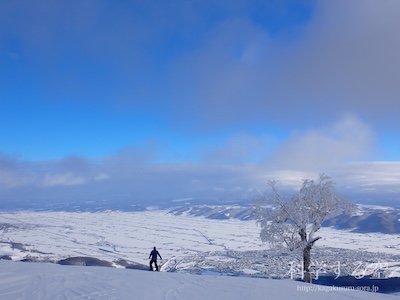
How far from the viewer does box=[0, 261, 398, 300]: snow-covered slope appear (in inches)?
356

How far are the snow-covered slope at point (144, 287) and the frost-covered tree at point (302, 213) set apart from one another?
298 inches

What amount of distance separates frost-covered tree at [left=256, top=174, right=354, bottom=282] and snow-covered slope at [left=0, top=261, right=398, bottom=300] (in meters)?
7.56

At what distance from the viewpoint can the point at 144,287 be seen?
10.1 m

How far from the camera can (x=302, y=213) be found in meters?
18.6

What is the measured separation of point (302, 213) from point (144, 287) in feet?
38.4

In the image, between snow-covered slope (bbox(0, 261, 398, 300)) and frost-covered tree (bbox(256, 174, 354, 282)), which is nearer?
snow-covered slope (bbox(0, 261, 398, 300))

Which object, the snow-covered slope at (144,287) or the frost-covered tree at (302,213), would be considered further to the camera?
the frost-covered tree at (302,213)

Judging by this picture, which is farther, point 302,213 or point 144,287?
point 302,213

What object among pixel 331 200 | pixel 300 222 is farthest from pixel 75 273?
pixel 331 200

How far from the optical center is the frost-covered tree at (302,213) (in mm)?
18422

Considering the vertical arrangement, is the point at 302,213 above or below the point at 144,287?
above

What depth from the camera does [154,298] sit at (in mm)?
8906

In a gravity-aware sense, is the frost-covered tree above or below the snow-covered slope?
above

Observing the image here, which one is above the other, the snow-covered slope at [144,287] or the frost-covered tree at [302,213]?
the frost-covered tree at [302,213]
